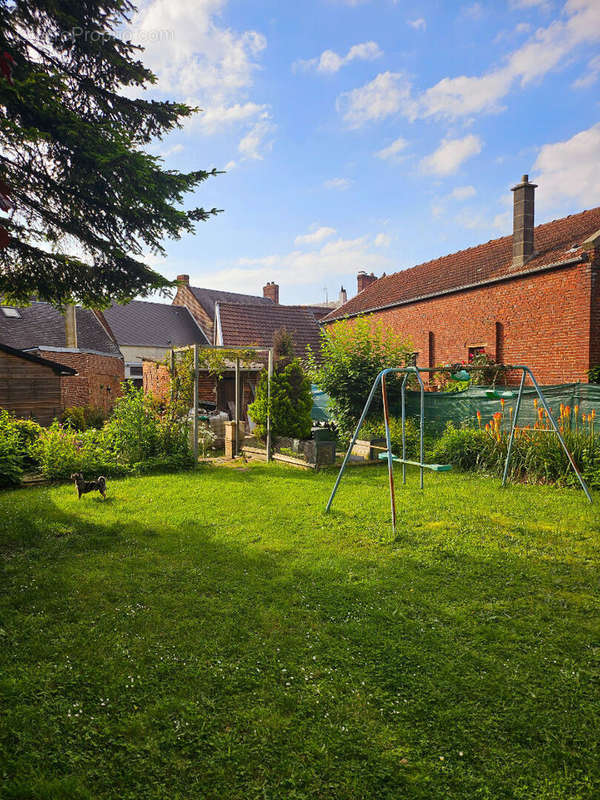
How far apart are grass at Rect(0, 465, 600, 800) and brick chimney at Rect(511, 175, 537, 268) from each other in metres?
11.4

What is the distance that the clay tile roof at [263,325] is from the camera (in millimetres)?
20547

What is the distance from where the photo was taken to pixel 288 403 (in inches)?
421

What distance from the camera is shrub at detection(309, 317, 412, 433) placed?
39.4 feet

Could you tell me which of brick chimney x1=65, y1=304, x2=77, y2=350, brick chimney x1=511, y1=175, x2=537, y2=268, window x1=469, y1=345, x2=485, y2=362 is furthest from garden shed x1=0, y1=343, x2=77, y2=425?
brick chimney x1=511, y1=175, x2=537, y2=268

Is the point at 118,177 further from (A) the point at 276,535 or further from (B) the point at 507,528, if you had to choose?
(B) the point at 507,528

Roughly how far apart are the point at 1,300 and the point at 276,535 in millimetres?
5447

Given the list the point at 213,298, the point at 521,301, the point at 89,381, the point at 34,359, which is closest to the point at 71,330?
the point at 89,381

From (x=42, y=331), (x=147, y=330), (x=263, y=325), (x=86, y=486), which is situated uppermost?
(x=147, y=330)

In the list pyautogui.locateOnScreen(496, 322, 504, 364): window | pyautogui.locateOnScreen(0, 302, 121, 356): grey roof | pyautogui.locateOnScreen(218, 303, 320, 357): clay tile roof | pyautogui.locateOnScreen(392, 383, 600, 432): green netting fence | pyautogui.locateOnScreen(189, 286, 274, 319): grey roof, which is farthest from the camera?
pyautogui.locateOnScreen(189, 286, 274, 319): grey roof

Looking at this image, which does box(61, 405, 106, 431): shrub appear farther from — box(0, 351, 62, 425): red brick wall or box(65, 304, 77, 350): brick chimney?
box(0, 351, 62, 425): red brick wall

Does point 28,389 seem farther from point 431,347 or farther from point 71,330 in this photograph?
point 431,347

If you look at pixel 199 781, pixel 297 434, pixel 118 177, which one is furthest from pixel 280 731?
pixel 297 434

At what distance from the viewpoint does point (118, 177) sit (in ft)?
19.4

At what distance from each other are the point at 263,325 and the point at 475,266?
9454 mm
